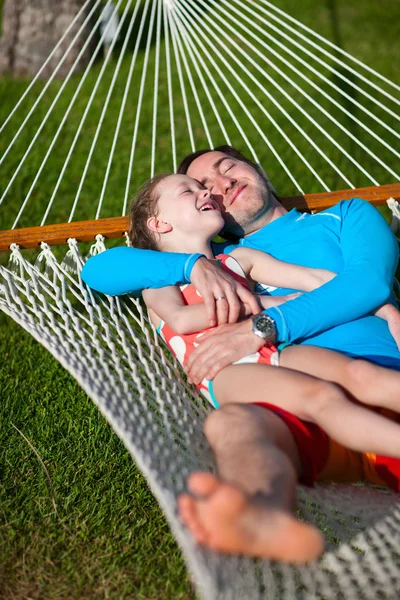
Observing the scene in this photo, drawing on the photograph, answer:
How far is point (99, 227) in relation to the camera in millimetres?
2477

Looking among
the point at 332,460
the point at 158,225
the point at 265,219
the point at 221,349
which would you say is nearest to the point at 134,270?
the point at 158,225

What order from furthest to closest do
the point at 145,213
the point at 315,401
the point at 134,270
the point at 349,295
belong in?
the point at 145,213 < the point at 134,270 < the point at 349,295 < the point at 315,401

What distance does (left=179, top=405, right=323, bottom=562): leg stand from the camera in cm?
112

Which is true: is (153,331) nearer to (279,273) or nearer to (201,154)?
(279,273)

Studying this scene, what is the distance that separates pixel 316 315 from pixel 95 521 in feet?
2.53

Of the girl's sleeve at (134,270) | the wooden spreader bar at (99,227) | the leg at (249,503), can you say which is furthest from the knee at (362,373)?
the wooden spreader bar at (99,227)

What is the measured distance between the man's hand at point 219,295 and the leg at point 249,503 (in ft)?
1.42

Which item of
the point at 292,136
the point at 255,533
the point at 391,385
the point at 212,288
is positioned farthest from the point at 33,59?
the point at 255,533

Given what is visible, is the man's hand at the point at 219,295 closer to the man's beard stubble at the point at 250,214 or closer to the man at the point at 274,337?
the man at the point at 274,337

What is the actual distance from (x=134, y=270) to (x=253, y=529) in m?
0.95

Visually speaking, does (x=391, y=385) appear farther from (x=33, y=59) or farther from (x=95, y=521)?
(x=33, y=59)

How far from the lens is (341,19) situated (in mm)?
6277

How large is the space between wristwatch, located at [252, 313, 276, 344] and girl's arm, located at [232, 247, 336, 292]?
0.23 metres

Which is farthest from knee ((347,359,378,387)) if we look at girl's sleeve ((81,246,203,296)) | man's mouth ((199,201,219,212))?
man's mouth ((199,201,219,212))
